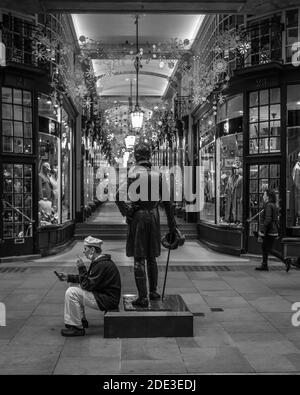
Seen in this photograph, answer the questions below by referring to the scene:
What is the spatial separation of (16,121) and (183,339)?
8.45m

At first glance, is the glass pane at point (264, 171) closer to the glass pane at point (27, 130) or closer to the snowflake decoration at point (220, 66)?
the snowflake decoration at point (220, 66)

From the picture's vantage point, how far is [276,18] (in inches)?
526

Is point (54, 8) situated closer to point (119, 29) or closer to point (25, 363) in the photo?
point (25, 363)

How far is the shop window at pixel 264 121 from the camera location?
13.6 meters

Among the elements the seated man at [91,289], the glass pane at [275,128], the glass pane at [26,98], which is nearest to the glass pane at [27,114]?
the glass pane at [26,98]

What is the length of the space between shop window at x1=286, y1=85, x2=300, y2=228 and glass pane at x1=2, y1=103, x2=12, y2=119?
661 centimetres

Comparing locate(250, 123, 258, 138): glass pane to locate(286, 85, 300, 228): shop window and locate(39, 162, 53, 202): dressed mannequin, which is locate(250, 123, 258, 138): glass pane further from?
locate(39, 162, 53, 202): dressed mannequin

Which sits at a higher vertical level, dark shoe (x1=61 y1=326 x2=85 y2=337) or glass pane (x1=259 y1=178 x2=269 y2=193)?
glass pane (x1=259 y1=178 x2=269 y2=193)

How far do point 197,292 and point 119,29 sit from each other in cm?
1125

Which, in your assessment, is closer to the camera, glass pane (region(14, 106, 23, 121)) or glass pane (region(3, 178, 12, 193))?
glass pane (region(3, 178, 12, 193))

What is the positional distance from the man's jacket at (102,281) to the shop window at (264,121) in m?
7.93

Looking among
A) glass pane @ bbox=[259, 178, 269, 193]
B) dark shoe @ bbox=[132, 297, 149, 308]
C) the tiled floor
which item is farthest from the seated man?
glass pane @ bbox=[259, 178, 269, 193]

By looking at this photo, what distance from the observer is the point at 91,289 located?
267 inches

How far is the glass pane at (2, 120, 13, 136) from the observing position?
43.2 ft
